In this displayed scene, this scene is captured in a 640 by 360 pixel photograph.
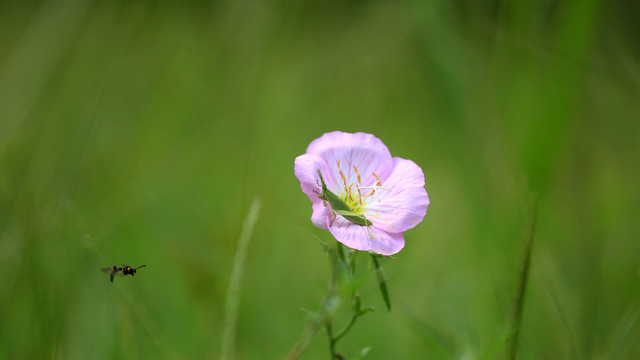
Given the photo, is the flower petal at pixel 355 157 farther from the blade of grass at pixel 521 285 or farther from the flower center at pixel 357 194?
the blade of grass at pixel 521 285

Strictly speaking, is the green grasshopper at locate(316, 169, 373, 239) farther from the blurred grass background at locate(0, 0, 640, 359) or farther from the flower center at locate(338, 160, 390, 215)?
the blurred grass background at locate(0, 0, 640, 359)

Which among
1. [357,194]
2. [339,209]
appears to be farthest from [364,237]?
[357,194]

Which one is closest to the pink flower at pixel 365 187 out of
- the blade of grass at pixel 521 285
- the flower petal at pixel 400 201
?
the flower petal at pixel 400 201

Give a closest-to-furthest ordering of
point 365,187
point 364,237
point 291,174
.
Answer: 1. point 364,237
2. point 365,187
3. point 291,174

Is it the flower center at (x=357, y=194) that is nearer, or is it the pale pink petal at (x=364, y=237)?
the pale pink petal at (x=364, y=237)

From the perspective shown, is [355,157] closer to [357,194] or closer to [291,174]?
[357,194]

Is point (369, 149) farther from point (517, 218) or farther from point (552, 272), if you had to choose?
point (517, 218)
